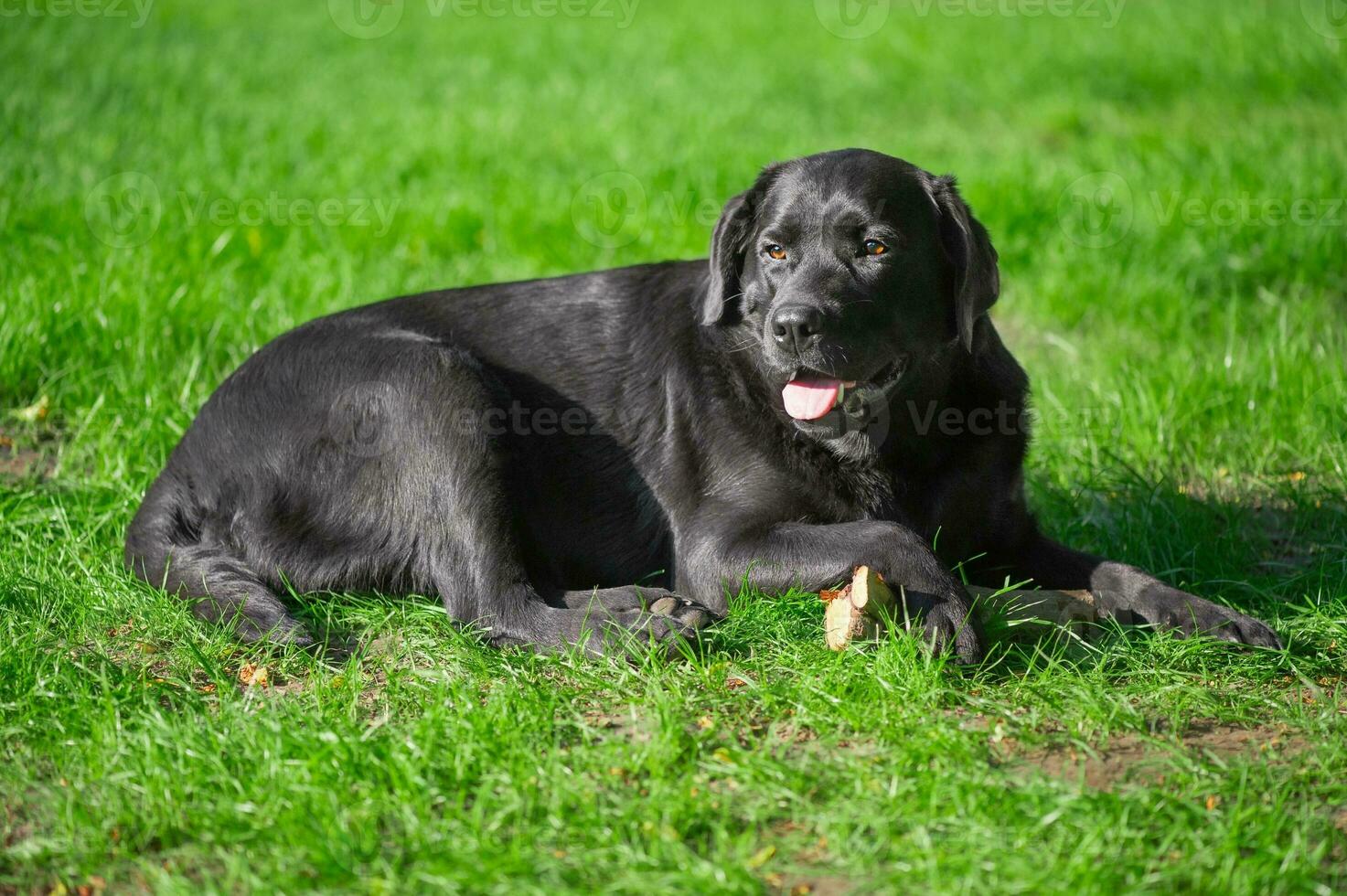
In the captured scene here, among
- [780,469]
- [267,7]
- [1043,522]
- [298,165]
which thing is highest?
[267,7]

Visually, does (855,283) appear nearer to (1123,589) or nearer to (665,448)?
(665,448)

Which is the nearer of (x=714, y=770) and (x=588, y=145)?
(x=714, y=770)

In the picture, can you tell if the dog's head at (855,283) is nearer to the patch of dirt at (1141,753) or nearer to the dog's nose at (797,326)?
the dog's nose at (797,326)

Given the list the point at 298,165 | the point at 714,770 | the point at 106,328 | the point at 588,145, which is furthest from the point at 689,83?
the point at 714,770

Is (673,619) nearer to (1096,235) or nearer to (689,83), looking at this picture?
(1096,235)

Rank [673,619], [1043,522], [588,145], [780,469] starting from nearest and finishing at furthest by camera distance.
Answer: [673,619] < [780,469] < [1043,522] < [588,145]

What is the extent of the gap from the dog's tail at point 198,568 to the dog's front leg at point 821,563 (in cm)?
107

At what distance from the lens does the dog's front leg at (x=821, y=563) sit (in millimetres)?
3090

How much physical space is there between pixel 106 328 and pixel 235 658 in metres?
2.33

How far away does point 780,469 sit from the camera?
3.48m

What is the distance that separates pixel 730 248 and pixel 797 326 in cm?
52

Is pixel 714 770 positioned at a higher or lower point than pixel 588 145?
lower

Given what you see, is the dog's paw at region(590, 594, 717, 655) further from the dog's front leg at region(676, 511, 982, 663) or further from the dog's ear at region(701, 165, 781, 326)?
the dog's ear at region(701, 165, 781, 326)

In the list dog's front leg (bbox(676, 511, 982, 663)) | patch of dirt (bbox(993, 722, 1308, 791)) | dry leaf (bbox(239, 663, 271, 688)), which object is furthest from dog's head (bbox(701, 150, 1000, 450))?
dry leaf (bbox(239, 663, 271, 688))
